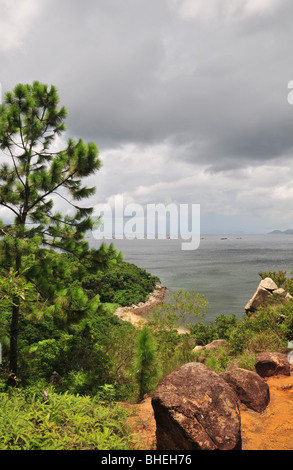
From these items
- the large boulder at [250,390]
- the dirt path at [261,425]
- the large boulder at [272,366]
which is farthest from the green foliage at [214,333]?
the large boulder at [250,390]

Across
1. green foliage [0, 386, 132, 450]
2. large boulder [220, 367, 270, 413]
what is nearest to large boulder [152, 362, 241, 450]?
green foliage [0, 386, 132, 450]

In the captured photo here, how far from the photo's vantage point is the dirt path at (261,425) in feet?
14.3

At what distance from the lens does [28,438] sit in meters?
3.35

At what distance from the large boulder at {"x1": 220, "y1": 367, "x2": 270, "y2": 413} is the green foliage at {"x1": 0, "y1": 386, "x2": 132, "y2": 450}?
8.83 ft

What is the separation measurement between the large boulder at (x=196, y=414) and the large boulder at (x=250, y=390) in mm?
1577

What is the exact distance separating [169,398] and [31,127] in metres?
8.21

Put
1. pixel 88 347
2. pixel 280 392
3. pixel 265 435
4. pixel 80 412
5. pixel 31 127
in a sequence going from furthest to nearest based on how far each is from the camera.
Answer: pixel 88 347 < pixel 31 127 < pixel 280 392 < pixel 265 435 < pixel 80 412

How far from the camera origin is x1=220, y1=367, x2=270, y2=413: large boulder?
551 centimetres

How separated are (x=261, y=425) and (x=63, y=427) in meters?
3.61

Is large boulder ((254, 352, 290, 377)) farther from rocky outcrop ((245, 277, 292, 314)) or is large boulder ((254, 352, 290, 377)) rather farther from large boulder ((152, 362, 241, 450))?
rocky outcrop ((245, 277, 292, 314))

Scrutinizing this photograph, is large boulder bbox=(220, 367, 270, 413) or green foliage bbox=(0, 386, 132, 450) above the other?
green foliage bbox=(0, 386, 132, 450)

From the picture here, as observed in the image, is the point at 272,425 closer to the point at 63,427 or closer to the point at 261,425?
the point at 261,425
